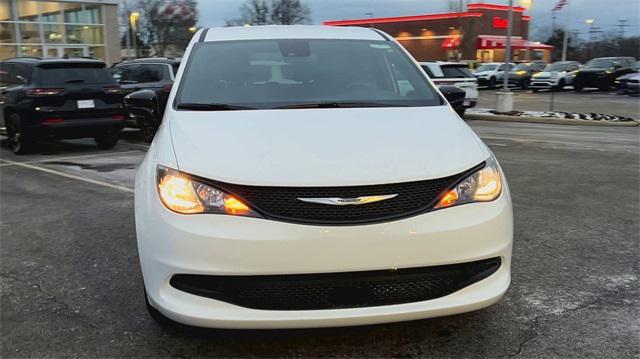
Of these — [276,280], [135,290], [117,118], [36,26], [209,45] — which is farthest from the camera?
[36,26]

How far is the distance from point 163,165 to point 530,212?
3962 mm

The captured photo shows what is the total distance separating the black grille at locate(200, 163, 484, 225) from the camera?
2.58 m

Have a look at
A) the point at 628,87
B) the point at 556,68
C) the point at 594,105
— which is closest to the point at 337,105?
the point at 594,105

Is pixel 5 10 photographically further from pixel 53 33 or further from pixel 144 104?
pixel 144 104

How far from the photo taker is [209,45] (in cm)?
419

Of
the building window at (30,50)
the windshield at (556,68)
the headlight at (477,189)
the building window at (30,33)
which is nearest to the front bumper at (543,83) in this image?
the windshield at (556,68)

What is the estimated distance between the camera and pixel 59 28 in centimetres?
2933

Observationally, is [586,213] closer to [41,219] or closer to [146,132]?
[41,219]

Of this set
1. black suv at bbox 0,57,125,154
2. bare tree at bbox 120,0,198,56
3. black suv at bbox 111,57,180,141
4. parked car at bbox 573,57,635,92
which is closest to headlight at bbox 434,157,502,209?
black suv at bbox 0,57,125,154

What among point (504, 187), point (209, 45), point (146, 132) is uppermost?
point (209, 45)

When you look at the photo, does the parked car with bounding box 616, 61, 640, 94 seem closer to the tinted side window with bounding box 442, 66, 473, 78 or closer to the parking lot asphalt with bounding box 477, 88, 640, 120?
the parking lot asphalt with bounding box 477, 88, 640, 120

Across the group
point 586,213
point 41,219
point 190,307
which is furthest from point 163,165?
point 586,213

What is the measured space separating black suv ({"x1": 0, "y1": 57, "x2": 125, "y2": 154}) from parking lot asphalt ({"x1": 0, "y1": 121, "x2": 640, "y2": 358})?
288cm

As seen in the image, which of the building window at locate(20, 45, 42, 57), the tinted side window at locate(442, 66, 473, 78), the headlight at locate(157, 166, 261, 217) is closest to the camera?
the headlight at locate(157, 166, 261, 217)
